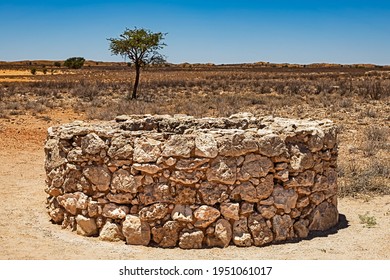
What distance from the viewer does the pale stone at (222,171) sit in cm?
688

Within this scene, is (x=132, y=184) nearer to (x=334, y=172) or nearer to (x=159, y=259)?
(x=159, y=259)

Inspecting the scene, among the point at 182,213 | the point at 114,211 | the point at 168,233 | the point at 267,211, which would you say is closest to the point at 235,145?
the point at 267,211

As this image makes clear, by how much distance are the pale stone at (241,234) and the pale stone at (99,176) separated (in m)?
1.92

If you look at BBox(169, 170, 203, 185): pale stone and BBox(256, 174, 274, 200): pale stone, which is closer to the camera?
BBox(169, 170, 203, 185): pale stone

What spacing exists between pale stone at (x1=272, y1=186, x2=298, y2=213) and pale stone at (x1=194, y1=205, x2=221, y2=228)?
87 centimetres

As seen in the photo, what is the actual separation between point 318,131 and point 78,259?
392 centimetres

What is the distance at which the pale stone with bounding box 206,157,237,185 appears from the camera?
6880 millimetres

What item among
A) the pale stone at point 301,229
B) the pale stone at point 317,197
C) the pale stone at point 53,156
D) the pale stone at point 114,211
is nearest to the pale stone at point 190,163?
the pale stone at point 114,211

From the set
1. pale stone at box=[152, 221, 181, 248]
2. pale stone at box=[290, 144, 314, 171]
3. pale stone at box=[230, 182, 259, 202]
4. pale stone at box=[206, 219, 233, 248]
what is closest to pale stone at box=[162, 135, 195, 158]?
pale stone at box=[230, 182, 259, 202]

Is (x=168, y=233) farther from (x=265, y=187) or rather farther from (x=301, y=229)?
(x=301, y=229)

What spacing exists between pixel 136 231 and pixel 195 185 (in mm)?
1055

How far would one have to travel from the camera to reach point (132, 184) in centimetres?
704

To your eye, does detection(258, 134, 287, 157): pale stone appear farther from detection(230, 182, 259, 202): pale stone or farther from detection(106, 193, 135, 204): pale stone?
detection(106, 193, 135, 204): pale stone
